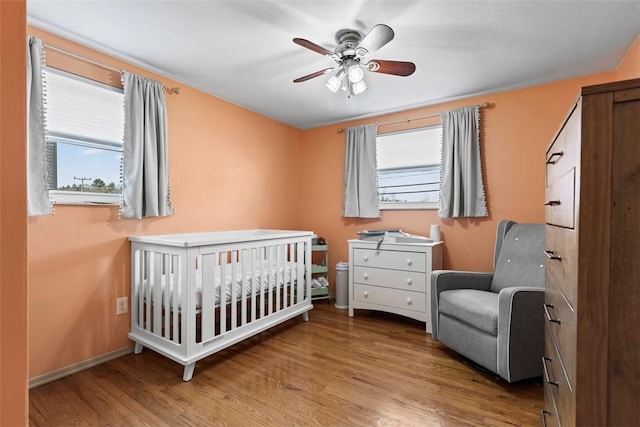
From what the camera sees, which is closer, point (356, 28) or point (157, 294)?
point (356, 28)

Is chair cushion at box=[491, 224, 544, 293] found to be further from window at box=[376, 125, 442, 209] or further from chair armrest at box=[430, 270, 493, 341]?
window at box=[376, 125, 442, 209]

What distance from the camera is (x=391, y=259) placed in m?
2.91

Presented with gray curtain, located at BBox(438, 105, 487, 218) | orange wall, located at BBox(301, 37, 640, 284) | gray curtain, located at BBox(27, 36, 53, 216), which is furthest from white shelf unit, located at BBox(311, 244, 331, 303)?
gray curtain, located at BBox(27, 36, 53, 216)

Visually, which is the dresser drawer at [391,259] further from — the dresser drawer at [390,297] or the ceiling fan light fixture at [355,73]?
the ceiling fan light fixture at [355,73]

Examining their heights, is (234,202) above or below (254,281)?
above

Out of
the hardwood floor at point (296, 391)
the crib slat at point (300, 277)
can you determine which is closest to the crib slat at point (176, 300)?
the hardwood floor at point (296, 391)

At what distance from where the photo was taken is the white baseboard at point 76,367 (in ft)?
6.01

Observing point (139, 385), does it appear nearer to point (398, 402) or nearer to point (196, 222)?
point (196, 222)

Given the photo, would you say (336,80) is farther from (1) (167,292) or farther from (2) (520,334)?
(2) (520,334)

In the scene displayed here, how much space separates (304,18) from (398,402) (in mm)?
2302

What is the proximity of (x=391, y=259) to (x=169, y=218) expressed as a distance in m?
2.05

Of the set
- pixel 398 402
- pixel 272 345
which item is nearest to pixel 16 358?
pixel 398 402

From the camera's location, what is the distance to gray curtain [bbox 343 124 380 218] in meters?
3.50

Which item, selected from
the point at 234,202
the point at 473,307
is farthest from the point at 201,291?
the point at 473,307
